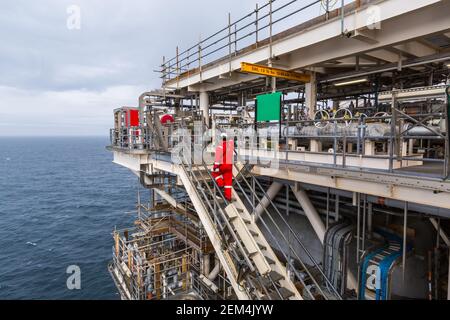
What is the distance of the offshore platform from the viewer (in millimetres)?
5520

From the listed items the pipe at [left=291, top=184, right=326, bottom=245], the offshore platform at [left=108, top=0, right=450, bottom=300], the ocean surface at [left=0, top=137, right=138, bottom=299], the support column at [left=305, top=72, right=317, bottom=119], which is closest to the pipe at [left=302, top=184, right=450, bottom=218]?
the offshore platform at [left=108, top=0, right=450, bottom=300]

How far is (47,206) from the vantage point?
29797 mm

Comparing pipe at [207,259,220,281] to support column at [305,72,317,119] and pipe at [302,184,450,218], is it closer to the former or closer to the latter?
pipe at [302,184,450,218]

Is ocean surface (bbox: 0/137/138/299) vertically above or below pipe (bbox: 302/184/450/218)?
below

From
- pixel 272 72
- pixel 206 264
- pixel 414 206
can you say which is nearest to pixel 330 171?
pixel 414 206

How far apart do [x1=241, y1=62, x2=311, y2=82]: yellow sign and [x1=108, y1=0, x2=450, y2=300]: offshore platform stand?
55 millimetres

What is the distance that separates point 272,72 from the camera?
10070mm

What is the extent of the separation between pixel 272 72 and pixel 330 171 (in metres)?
5.65

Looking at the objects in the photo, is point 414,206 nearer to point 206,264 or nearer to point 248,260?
point 248,260

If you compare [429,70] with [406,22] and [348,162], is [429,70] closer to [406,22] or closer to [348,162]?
[406,22]

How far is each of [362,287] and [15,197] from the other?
41.0 m

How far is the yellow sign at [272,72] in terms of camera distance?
9.58 metres

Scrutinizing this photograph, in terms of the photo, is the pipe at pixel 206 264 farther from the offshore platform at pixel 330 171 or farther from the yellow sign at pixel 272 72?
the yellow sign at pixel 272 72
